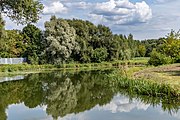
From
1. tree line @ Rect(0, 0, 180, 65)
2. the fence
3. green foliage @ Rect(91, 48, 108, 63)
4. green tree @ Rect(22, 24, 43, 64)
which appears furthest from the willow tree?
green foliage @ Rect(91, 48, 108, 63)

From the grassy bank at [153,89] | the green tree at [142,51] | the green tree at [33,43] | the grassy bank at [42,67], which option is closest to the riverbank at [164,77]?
the grassy bank at [153,89]

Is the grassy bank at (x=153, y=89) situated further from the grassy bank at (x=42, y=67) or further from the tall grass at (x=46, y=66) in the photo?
the tall grass at (x=46, y=66)

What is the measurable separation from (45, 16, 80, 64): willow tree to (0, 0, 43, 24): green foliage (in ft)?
123

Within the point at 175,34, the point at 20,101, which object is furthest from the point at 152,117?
the point at 175,34

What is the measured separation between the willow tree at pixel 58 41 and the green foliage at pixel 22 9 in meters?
37.4

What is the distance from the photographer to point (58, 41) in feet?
183

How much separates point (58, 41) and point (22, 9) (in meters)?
39.5

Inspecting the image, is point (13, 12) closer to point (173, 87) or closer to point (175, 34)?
point (173, 87)

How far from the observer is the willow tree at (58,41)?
5491cm

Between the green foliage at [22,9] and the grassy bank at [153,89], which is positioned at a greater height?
the green foliage at [22,9]

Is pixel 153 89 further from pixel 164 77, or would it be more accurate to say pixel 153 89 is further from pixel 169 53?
pixel 169 53

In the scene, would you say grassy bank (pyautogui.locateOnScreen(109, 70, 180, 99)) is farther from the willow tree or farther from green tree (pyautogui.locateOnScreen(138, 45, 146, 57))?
green tree (pyautogui.locateOnScreen(138, 45, 146, 57))

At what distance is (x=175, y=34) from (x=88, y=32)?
21.1 metres

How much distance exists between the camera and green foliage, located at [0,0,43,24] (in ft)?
52.2
